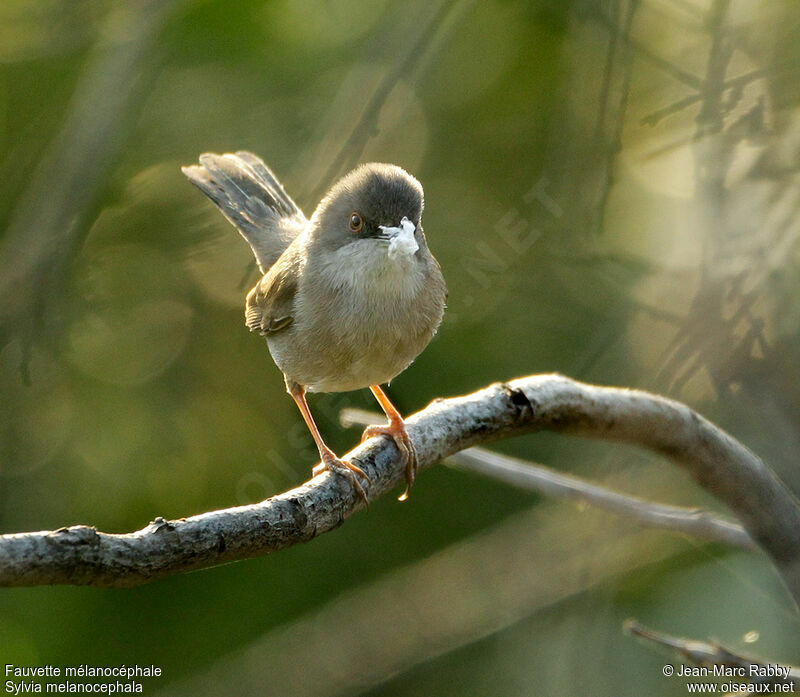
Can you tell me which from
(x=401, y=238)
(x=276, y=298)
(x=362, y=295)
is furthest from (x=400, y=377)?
(x=401, y=238)

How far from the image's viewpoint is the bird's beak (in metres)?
3.47

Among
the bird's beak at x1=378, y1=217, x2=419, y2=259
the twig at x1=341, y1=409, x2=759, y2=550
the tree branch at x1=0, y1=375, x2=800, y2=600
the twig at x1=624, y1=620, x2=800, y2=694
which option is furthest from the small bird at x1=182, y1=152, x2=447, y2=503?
the twig at x1=624, y1=620, x2=800, y2=694

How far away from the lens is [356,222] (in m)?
3.69

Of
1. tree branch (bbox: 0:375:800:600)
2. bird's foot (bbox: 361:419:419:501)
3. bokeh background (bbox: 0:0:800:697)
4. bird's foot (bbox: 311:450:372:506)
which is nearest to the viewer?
tree branch (bbox: 0:375:800:600)

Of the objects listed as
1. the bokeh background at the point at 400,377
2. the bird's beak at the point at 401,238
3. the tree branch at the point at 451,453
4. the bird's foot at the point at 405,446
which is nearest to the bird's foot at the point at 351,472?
the tree branch at the point at 451,453

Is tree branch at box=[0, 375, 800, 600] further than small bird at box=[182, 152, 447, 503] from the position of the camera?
No

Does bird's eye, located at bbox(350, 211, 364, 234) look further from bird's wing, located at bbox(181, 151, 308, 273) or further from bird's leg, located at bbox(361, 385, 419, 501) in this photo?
bird's wing, located at bbox(181, 151, 308, 273)

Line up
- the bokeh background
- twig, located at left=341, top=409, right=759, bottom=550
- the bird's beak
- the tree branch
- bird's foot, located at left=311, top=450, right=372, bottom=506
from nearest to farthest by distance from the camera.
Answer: the tree branch → bird's foot, located at left=311, top=450, right=372, bottom=506 → twig, located at left=341, top=409, right=759, bottom=550 → the bird's beak → the bokeh background

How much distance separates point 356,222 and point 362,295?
331 millimetres

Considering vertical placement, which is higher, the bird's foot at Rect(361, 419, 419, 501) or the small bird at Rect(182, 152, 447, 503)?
the small bird at Rect(182, 152, 447, 503)

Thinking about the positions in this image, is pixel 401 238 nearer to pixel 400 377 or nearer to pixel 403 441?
pixel 403 441

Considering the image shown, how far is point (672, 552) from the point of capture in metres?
4.55

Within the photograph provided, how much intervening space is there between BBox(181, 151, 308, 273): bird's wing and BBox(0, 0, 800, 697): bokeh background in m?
0.14

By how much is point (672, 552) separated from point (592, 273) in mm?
1517
